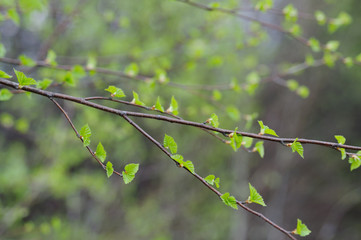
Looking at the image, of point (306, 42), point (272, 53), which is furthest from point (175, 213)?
point (306, 42)

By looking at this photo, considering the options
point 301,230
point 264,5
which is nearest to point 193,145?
point 264,5

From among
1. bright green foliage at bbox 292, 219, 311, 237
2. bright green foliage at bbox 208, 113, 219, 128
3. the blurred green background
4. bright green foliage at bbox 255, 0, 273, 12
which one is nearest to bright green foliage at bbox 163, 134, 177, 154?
bright green foliage at bbox 208, 113, 219, 128

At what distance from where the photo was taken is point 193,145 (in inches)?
187

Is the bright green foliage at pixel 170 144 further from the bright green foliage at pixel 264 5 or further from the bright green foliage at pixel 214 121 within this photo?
the bright green foliage at pixel 264 5

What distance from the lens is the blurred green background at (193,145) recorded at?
3682 mm

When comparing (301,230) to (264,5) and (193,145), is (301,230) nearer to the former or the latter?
(264,5)

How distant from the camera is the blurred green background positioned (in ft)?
12.1

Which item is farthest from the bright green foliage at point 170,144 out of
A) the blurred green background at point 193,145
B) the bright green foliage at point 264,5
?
the blurred green background at point 193,145

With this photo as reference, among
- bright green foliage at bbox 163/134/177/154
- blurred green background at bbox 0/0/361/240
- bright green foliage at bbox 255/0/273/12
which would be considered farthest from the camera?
blurred green background at bbox 0/0/361/240

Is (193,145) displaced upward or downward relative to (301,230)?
downward

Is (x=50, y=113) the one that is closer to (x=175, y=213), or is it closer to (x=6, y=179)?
(x=6, y=179)

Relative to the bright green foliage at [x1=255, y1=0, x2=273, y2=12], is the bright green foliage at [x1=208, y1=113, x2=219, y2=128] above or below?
below

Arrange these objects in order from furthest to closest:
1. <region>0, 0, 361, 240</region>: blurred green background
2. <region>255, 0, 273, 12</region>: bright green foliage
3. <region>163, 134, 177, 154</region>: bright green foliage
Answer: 1. <region>0, 0, 361, 240</region>: blurred green background
2. <region>255, 0, 273, 12</region>: bright green foliage
3. <region>163, 134, 177, 154</region>: bright green foliage

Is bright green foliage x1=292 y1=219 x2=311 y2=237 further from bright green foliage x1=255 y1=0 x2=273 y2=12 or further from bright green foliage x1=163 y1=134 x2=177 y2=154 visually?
bright green foliage x1=255 y1=0 x2=273 y2=12
